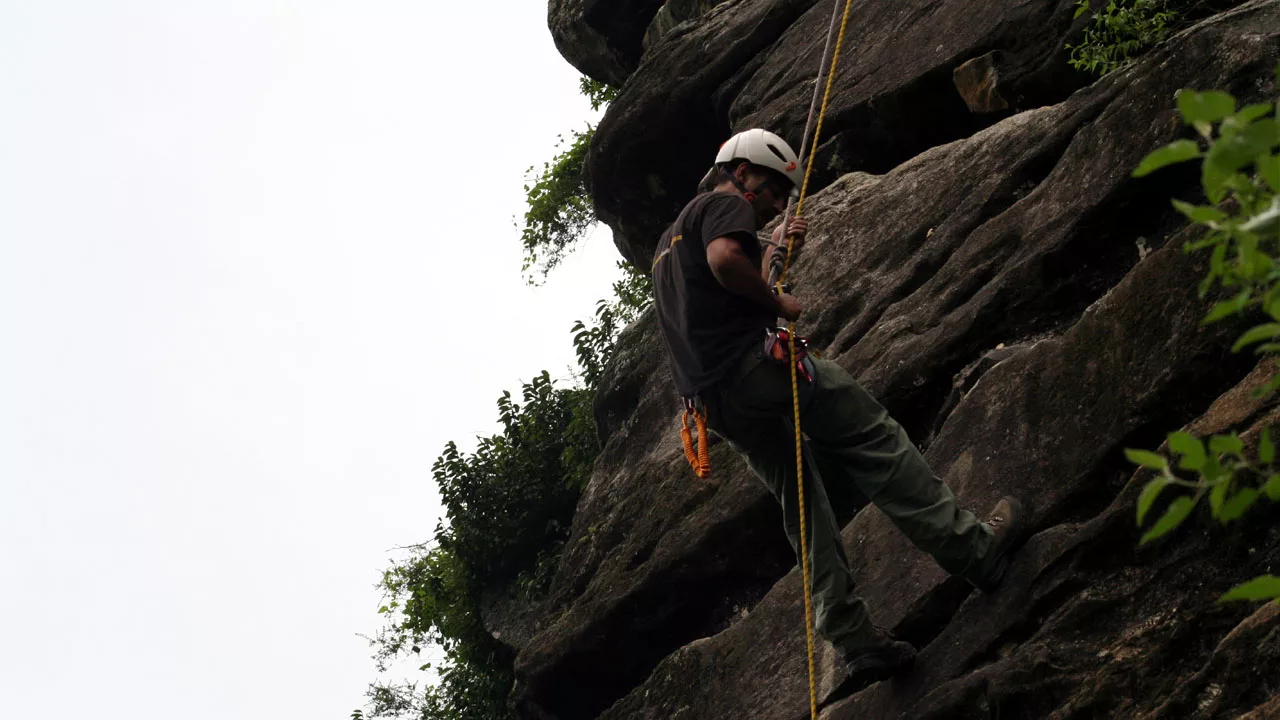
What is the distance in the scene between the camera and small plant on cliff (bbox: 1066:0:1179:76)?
871 centimetres

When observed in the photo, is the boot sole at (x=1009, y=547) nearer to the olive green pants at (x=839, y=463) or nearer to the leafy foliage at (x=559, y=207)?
the olive green pants at (x=839, y=463)

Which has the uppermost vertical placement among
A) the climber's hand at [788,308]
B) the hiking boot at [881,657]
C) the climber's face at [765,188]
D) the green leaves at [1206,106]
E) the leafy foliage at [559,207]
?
the leafy foliage at [559,207]

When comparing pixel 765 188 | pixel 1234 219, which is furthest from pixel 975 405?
pixel 1234 219

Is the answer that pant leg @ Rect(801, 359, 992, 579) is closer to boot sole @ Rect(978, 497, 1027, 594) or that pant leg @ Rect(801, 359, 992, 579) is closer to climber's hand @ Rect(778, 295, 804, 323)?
boot sole @ Rect(978, 497, 1027, 594)

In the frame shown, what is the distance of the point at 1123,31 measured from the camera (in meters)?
8.83

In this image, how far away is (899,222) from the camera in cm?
971

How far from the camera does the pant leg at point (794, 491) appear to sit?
6.72 metres

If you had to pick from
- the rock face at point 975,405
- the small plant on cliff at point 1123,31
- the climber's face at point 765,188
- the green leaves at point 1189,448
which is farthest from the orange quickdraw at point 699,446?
the green leaves at point 1189,448

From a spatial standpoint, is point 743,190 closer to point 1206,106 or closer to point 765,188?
point 765,188

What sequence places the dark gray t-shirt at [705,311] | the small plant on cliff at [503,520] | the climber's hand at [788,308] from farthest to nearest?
1. the small plant on cliff at [503,520]
2. the dark gray t-shirt at [705,311]
3. the climber's hand at [788,308]

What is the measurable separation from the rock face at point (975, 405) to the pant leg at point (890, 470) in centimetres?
31

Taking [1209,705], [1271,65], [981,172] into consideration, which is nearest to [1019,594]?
[1209,705]

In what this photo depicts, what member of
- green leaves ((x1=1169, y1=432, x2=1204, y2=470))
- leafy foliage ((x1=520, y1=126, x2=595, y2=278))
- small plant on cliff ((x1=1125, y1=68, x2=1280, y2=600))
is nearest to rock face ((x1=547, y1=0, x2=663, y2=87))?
leafy foliage ((x1=520, y1=126, x2=595, y2=278))

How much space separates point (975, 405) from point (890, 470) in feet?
3.49
